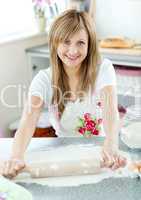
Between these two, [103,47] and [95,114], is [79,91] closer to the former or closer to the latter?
[95,114]

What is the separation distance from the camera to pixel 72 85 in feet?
5.41

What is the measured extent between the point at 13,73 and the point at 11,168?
1.57 metres

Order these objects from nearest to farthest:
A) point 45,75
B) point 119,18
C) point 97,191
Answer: point 97,191 → point 45,75 → point 119,18

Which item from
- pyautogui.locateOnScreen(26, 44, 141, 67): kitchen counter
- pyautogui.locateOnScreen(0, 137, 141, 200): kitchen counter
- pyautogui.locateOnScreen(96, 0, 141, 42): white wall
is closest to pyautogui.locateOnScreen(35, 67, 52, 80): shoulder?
pyautogui.locateOnScreen(0, 137, 141, 200): kitchen counter

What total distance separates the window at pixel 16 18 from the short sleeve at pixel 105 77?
116cm

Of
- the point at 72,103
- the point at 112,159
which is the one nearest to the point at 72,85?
the point at 72,103

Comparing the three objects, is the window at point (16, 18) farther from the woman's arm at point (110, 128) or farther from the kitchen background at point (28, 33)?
the woman's arm at point (110, 128)

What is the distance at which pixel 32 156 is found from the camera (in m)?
1.28

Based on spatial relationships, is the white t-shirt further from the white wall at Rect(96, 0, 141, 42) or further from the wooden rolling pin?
the white wall at Rect(96, 0, 141, 42)

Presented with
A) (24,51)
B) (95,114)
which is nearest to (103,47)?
(24,51)

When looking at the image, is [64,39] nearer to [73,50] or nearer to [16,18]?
[73,50]

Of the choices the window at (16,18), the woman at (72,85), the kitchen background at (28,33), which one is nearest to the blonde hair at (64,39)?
the woman at (72,85)

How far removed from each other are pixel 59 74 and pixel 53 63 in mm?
48

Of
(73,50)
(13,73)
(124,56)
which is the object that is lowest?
(13,73)
